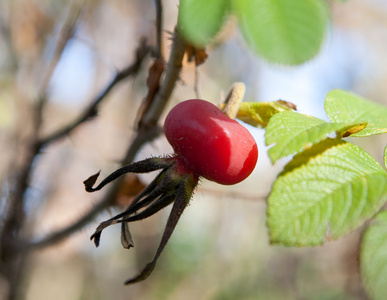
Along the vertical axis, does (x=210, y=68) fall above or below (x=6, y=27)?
below

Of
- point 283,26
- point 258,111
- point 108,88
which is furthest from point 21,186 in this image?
point 283,26

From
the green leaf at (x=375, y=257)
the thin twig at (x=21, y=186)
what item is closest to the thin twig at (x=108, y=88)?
the thin twig at (x=21, y=186)

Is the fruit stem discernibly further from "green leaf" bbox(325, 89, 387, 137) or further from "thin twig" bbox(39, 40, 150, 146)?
"thin twig" bbox(39, 40, 150, 146)

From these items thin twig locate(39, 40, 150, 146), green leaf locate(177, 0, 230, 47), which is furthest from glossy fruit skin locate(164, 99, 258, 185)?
thin twig locate(39, 40, 150, 146)

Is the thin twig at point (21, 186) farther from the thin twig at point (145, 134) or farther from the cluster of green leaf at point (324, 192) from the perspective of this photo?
the cluster of green leaf at point (324, 192)

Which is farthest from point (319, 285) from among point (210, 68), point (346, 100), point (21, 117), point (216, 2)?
point (216, 2)

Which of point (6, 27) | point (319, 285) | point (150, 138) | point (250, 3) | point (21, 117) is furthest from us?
point (319, 285)

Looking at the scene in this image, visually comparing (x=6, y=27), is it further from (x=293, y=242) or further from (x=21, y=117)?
(x=293, y=242)
